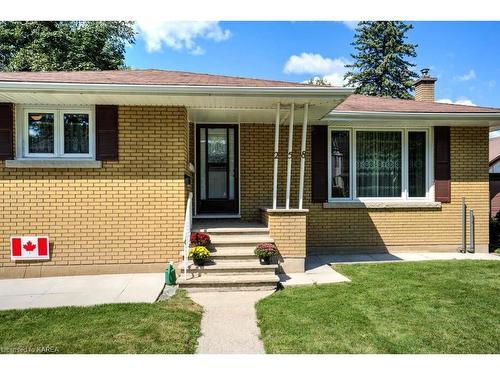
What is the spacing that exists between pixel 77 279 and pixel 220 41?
7.23m

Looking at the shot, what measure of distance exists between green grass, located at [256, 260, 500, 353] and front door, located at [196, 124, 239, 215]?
3.21 m

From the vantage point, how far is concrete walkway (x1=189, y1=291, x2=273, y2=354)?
328 cm

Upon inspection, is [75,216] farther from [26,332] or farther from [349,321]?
[349,321]

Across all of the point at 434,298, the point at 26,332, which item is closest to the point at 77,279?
the point at 26,332

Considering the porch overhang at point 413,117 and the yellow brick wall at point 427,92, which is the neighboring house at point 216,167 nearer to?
the porch overhang at point 413,117

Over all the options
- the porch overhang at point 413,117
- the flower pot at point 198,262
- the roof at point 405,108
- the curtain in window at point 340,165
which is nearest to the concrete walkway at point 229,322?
the flower pot at point 198,262

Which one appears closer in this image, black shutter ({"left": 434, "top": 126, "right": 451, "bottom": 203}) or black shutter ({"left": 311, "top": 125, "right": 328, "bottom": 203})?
black shutter ({"left": 311, "top": 125, "right": 328, "bottom": 203})

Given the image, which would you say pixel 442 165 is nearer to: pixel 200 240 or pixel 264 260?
pixel 264 260

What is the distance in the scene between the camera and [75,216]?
5.72 meters

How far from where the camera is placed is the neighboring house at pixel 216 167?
5.61 metres

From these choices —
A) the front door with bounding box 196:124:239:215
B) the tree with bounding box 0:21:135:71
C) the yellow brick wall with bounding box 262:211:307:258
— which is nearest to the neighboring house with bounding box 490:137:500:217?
the yellow brick wall with bounding box 262:211:307:258

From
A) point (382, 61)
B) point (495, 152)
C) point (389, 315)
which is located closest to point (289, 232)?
point (389, 315)

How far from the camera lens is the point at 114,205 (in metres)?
5.79

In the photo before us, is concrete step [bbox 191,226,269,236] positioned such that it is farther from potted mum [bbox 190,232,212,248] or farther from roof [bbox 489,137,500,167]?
roof [bbox 489,137,500,167]
